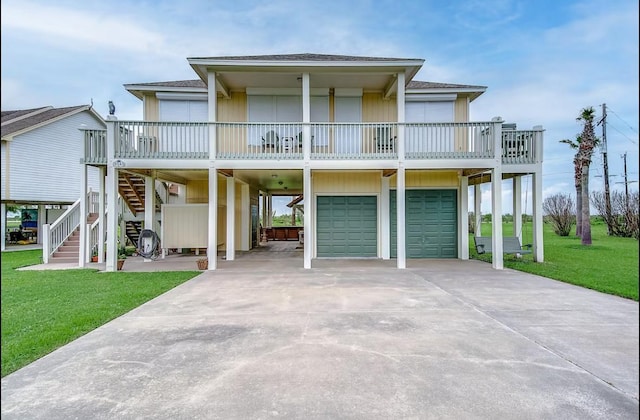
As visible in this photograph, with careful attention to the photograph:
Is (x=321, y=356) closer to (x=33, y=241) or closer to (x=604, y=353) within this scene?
(x=604, y=353)

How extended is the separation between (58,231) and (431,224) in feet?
39.6

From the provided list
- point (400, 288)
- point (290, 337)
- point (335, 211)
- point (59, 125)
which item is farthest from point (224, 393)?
point (59, 125)

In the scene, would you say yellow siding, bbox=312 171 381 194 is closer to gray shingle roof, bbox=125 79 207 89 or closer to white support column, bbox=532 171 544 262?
white support column, bbox=532 171 544 262

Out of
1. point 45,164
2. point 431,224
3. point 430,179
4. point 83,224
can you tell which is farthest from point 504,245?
point 45,164

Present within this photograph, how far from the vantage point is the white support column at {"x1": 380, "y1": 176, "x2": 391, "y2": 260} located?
40.5 feet

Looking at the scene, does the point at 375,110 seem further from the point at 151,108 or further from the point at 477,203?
the point at 151,108

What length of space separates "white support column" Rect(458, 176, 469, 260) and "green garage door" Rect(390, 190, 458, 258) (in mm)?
168

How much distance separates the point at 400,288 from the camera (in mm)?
7480

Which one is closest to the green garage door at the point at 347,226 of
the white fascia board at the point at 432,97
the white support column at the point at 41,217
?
the white fascia board at the point at 432,97

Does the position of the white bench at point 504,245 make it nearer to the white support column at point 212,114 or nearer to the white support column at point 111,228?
the white support column at point 212,114

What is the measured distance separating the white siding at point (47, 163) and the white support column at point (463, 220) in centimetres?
1450

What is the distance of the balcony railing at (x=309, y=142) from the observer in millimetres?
10062

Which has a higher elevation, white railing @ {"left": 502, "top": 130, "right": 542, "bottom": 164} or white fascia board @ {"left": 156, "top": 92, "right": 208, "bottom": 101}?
white fascia board @ {"left": 156, "top": 92, "right": 208, "bottom": 101}

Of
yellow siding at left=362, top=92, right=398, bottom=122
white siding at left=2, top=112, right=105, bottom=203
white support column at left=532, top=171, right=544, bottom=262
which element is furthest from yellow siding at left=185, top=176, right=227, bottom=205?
white support column at left=532, top=171, right=544, bottom=262
